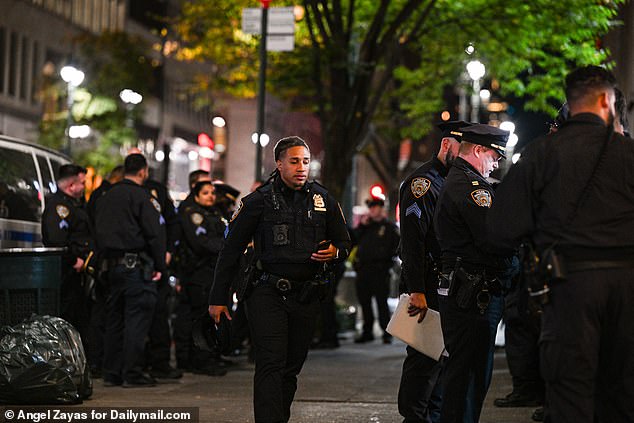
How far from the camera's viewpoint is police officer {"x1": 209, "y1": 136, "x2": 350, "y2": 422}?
7.99 meters

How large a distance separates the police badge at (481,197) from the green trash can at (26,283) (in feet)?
15.2

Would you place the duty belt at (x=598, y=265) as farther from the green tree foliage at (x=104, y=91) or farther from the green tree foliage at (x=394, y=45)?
the green tree foliage at (x=104, y=91)

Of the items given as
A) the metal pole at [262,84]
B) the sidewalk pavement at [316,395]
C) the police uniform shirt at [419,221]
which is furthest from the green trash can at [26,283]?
the metal pole at [262,84]

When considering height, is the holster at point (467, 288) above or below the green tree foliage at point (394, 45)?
below

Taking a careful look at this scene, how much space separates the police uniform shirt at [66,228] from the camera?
499 inches

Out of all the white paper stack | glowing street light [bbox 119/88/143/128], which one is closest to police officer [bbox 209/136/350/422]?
the white paper stack

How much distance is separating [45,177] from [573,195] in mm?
9678

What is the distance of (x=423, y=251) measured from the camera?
8266 millimetres

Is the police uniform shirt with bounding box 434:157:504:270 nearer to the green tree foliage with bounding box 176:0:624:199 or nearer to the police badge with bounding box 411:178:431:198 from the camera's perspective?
the police badge with bounding box 411:178:431:198

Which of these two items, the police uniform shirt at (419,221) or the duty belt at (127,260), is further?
the duty belt at (127,260)

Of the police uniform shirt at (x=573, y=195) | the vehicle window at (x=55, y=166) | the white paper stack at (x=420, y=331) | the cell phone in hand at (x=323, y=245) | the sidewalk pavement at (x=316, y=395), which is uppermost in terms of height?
the vehicle window at (x=55, y=166)

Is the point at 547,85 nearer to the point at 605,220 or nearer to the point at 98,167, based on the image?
the point at 605,220

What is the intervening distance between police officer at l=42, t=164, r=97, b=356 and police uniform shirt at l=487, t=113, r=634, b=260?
23.4 ft

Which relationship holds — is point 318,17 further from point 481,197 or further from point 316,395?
point 481,197
